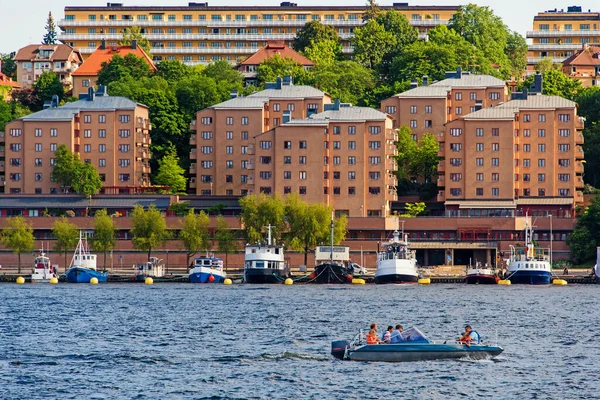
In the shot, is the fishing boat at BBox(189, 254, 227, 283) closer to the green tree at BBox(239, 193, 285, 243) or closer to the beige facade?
the green tree at BBox(239, 193, 285, 243)

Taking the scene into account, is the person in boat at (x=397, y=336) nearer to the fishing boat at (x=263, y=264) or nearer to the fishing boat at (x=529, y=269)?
the fishing boat at (x=529, y=269)

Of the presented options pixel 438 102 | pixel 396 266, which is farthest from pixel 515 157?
pixel 396 266

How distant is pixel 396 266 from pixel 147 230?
32201mm

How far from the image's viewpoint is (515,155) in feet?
576

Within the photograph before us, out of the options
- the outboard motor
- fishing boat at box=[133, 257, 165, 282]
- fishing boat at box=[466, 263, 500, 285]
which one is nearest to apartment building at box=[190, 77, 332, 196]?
fishing boat at box=[133, 257, 165, 282]

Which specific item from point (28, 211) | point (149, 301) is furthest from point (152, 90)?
point (149, 301)

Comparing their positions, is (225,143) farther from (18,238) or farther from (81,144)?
(18,238)

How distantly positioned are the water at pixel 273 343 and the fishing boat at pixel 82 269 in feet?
54.1

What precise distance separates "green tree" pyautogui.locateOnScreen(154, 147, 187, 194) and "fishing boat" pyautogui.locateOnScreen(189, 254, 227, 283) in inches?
1154

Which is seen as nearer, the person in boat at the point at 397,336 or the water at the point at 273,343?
the water at the point at 273,343

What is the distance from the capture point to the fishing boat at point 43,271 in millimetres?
153000

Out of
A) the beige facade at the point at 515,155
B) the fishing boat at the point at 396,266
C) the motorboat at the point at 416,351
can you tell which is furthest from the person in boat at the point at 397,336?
the beige facade at the point at 515,155

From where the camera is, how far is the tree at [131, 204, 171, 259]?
163m

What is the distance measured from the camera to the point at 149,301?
398 feet
